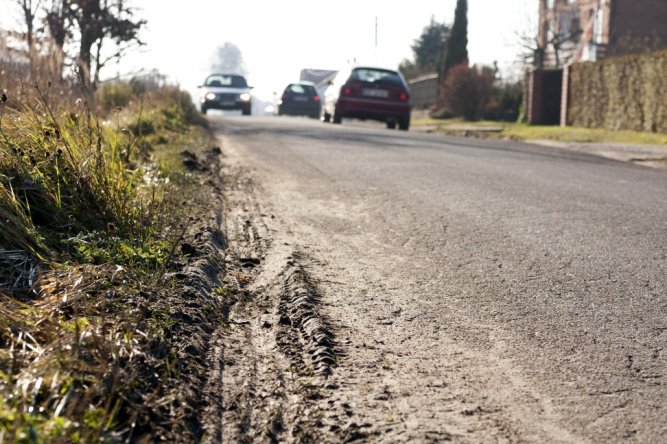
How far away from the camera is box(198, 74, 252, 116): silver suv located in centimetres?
3117

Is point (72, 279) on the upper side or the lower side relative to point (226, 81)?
lower

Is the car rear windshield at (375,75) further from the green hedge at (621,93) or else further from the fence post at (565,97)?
the fence post at (565,97)

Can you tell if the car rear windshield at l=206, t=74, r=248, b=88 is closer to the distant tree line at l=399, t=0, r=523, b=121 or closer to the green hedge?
the distant tree line at l=399, t=0, r=523, b=121

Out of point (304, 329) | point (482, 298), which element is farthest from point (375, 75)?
point (304, 329)

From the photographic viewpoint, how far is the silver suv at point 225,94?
31.2 meters

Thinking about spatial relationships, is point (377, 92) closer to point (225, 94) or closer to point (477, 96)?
point (225, 94)

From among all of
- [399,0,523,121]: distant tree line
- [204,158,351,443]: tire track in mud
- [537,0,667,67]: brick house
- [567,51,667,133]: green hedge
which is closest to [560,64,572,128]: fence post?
[567,51,667,133]: green hedge

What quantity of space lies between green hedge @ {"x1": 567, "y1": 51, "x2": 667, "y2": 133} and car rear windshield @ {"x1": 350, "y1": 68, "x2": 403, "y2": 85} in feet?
16.6

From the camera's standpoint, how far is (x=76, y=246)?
4.67m

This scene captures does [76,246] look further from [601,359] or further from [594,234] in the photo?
[594,234]

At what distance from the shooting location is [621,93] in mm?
22500

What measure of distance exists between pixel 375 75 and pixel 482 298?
19199mm

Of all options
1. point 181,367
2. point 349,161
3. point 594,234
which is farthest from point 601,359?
point 349,161

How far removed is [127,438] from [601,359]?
6.40ft
